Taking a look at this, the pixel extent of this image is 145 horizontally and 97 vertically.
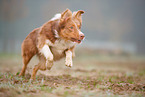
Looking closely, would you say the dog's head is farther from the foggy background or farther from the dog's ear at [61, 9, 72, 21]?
the foggy background

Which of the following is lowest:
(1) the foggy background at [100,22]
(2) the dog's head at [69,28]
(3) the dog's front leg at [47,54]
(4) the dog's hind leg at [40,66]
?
(4) the dog's hind leg at [40,66]

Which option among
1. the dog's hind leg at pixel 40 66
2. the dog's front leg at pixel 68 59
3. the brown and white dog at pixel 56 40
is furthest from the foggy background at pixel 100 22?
the dog's front leg at pixel 68 59

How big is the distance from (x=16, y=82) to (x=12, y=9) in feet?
54.7

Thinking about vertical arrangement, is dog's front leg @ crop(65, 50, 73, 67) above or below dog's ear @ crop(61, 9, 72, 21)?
below

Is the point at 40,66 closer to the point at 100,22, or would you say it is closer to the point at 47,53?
the point at 47,53

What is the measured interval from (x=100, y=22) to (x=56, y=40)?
71.5ft

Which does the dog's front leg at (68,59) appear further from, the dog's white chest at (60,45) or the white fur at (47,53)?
the white fur at (47,53)

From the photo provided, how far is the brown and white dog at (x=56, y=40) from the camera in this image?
15.8 ft

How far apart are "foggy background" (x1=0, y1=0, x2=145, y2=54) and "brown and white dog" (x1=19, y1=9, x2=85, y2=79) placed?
18.3m

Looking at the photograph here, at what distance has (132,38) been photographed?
87.0 ft

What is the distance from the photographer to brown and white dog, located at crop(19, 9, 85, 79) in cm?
482

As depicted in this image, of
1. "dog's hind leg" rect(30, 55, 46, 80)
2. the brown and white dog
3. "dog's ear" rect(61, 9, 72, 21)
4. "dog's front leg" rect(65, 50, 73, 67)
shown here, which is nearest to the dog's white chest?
the brown and white dog

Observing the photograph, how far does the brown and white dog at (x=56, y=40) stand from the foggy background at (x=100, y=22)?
722 inches

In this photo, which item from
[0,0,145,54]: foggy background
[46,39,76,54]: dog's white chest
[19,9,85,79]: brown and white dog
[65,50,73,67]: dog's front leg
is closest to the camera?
[65,50,73,67]: dog's front leg
